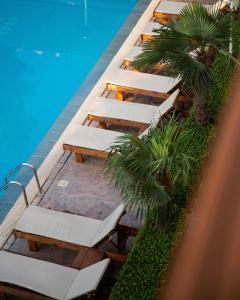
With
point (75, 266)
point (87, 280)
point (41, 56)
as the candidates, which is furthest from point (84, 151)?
point (41, 56)

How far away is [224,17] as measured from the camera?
23.5 feet

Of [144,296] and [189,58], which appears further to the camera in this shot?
[189,58]

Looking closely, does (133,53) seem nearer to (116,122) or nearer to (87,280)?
(116,122)

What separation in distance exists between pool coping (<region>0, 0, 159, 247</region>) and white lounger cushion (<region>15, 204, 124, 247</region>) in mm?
440

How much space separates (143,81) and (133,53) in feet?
3.18

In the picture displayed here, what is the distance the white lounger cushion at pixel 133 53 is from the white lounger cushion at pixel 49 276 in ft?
14.8

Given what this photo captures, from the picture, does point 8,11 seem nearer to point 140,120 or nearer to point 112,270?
point 140,120

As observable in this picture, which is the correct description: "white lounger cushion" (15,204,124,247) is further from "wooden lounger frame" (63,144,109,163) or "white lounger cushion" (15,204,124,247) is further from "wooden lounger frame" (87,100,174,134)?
"wooden lounger frame" (87,100,174,134)

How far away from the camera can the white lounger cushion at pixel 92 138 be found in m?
7.71

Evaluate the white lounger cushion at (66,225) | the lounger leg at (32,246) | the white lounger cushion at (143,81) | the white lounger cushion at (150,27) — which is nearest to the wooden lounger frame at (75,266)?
the white lounger cushion at (66,225)

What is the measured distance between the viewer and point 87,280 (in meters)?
5.71

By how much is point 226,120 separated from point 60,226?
10.4ft

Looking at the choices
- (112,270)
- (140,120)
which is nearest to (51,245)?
(112,270)

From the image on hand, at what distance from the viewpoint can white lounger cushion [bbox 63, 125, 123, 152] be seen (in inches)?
304
